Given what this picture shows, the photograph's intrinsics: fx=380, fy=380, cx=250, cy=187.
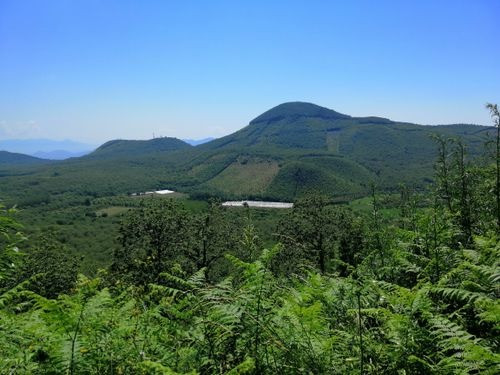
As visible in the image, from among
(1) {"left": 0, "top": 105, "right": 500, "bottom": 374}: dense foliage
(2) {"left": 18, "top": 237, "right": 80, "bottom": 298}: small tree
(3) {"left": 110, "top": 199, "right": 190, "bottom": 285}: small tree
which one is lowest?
(2) {"left": 18, "top": 237, "right": 80, "bottom": 298}: small tree

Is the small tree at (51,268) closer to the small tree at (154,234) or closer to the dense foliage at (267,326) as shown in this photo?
the small tree at (154,234)

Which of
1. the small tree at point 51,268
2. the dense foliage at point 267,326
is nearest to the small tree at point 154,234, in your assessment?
the small tree at point 51,268

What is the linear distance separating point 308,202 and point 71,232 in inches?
3392

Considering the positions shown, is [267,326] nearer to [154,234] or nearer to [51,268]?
[51,268]

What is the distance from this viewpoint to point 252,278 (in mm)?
3592

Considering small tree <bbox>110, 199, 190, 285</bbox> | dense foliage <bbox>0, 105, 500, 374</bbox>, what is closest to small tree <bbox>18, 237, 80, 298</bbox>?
small tree <bbox>110, 199, 190, 285</bbox>

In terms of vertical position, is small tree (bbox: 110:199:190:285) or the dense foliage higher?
the dense foliage

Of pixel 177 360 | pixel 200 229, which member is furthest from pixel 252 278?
pixel 200 229

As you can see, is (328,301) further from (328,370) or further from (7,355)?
(7,355)

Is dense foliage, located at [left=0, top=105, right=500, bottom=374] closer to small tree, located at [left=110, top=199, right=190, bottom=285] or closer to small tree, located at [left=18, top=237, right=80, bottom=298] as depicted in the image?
small tree, located at [left=18, top=237, right=80, bottom=298]

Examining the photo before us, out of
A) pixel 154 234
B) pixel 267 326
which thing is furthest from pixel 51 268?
pixel 267 326

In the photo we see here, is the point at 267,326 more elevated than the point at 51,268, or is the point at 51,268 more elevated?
the point at 267,326

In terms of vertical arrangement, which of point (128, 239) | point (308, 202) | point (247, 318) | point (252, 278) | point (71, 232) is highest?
point (252, 278)

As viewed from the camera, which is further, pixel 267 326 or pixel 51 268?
pixel 51 268
